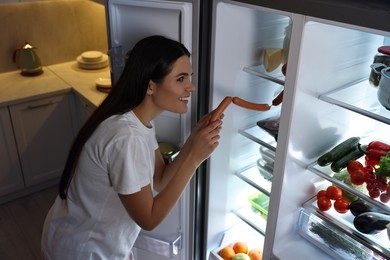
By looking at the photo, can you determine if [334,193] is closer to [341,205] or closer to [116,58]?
[341,205]

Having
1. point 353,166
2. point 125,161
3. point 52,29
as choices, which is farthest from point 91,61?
point 353,166

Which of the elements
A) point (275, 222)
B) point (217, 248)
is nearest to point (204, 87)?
point (275, 222)

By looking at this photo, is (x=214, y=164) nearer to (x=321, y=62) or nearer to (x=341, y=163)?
(x=341, y=163)

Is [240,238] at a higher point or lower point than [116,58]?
lower

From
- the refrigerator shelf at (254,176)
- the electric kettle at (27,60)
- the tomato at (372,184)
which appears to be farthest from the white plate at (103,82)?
the tomato at (372,184)

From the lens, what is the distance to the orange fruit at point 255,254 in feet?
5.61

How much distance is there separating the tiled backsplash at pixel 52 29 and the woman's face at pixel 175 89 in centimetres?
198

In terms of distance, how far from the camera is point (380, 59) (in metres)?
1.24

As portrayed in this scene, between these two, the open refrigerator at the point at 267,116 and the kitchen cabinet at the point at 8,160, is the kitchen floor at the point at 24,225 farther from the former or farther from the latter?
the open refrigerator at the point at 267,116

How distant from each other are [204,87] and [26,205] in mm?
1860

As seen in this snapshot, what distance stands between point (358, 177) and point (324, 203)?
19 centimetres

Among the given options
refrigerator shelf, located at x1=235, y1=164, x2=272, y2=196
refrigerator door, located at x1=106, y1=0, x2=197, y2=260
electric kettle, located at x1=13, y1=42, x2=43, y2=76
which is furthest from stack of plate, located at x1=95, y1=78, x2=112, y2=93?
refrigerator shelf, located at x1=235, y1=164, x2=272, y2=196

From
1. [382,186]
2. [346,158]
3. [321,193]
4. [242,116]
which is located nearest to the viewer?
[382,186]

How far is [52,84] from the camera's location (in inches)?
104
